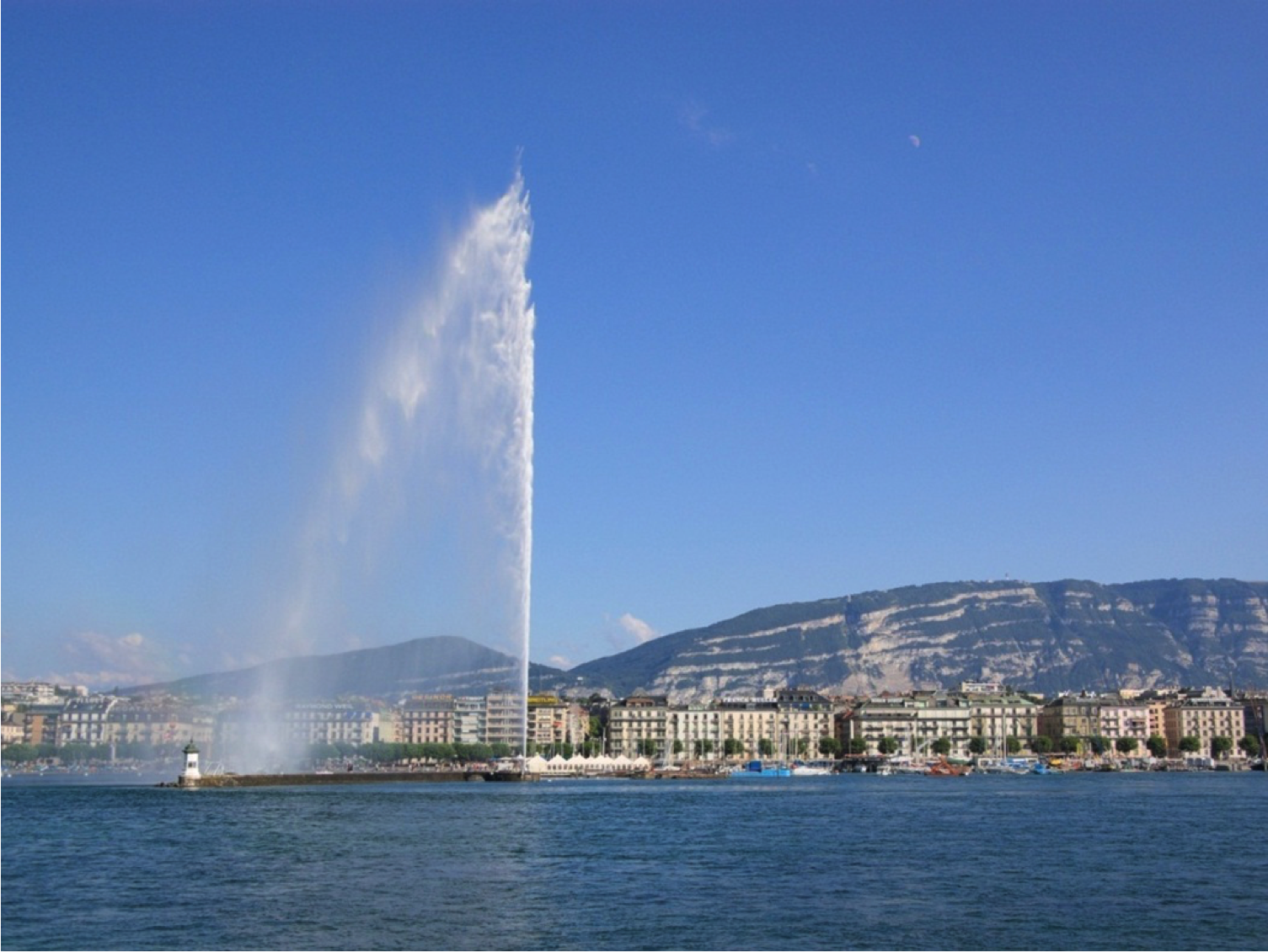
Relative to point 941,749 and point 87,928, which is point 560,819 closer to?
point 87,928

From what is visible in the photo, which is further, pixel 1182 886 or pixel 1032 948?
pixel 1182 886

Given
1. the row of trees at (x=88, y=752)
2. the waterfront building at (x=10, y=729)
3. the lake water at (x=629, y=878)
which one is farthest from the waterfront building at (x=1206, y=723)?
the waterfront building at (x=10, y=729)

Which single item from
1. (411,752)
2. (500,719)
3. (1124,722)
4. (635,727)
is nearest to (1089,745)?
(1124,722)

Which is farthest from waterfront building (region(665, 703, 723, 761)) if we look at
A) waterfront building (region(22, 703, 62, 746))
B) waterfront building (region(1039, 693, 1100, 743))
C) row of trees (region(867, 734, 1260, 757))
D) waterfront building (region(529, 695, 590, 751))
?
waterfront building (region(22, 703, 62, 746))

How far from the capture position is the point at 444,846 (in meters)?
44.1

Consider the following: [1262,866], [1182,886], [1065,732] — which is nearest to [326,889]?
[1182,886]

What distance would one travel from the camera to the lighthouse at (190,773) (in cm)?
9181

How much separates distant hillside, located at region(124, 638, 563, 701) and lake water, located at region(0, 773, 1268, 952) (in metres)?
22.7

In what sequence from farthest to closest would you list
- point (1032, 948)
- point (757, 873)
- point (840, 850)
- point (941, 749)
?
1. point (941, 749)
2. point (840, 850)
3. point (757, 873)
4. point (1032, 948)

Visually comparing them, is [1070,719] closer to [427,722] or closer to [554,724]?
[554,724]

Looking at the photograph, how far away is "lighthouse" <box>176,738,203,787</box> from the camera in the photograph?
91812mm

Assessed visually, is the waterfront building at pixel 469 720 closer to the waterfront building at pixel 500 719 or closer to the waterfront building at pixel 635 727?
the waterfront building at pixel 500 719

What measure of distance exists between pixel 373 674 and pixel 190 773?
34.8 m

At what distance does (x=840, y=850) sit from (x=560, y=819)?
1880cm
